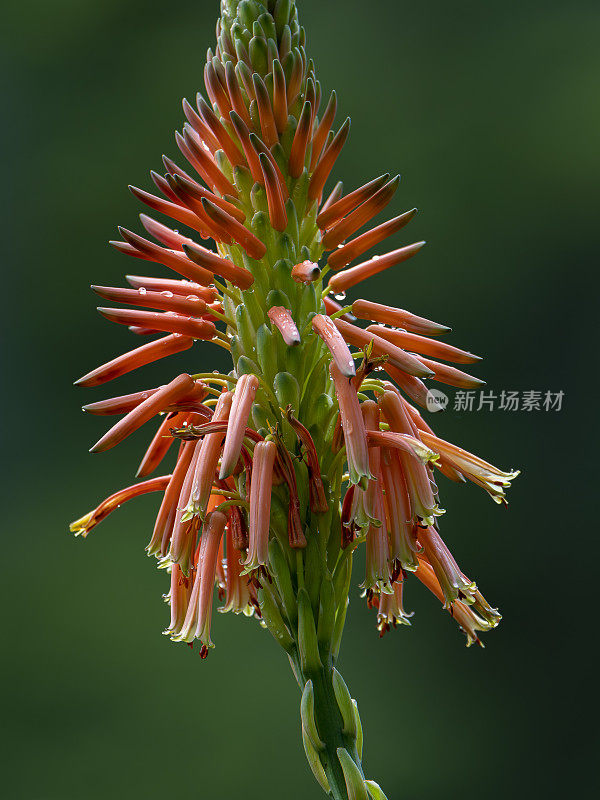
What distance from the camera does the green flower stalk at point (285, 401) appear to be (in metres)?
0.84

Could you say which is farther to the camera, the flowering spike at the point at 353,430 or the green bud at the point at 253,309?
the green bud at the point at 253,309

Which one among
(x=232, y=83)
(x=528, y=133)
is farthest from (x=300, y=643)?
(x=528, y=133)

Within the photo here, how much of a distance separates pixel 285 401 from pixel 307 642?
0.97 ft

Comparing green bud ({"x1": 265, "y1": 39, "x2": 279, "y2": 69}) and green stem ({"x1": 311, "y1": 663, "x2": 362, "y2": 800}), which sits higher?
green bud ({"x1": 265, "y1": 39, "x2": 279, "y2": 69})

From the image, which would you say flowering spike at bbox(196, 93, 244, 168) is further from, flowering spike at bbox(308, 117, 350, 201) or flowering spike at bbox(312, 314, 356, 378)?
flowering spike at bbox(312, 314, 356, 378)

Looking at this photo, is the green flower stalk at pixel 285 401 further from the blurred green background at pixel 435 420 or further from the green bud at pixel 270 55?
the blurred green background at pixel 435 420

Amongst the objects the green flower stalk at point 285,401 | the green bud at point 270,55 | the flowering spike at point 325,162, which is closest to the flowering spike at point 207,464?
the green flower stalk at point 285,401

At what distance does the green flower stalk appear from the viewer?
2.74 feet

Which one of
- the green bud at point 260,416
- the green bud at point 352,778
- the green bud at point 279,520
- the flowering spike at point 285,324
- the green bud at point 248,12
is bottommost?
the green bud at point 352,778

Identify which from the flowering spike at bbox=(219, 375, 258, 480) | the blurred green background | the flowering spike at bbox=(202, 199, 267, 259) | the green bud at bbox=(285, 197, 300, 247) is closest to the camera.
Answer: the flowering spike at bbox=(219, 375, 258, 480)

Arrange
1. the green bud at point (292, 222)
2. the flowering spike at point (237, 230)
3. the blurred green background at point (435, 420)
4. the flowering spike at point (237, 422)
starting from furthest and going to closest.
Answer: the blurred green background at point (435, 420) < the green bud at point (292, 222) < the flowering spike at point (237, 230) < the flowering spike at point (237, 422)

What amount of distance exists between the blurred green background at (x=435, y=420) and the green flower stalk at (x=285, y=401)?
1.99m

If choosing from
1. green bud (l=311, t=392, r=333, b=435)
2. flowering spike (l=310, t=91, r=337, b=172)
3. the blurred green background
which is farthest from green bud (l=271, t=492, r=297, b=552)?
the blurred green background

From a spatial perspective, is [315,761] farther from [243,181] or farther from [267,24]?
[267,24]
